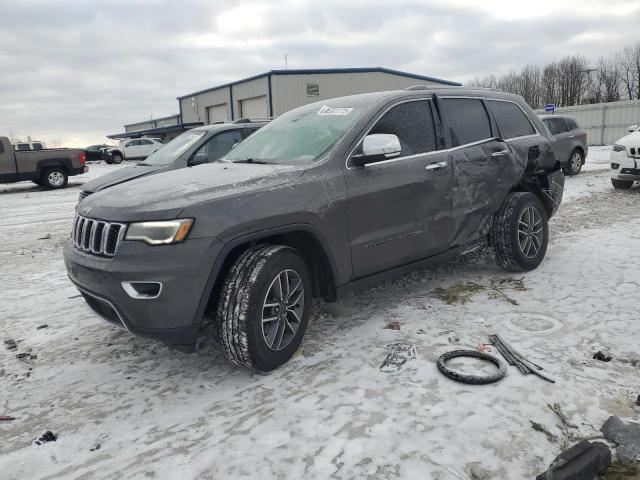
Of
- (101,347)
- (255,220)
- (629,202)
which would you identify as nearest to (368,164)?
(255,220)

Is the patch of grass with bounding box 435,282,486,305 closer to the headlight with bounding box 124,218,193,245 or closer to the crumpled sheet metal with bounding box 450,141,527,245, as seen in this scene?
the crumpled sheet metal with bounding box 450,141,527,245

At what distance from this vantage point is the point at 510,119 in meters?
5.20

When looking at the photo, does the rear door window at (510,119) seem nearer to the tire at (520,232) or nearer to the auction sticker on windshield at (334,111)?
the tire at (520,232)

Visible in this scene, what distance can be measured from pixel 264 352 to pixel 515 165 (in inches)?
130

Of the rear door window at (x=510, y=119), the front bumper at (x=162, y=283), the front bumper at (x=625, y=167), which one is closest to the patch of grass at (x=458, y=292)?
the rear door window at (x=510, y=119)

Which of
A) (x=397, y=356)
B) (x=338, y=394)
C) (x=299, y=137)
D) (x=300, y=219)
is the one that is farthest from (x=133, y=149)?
(x=338, y=394)

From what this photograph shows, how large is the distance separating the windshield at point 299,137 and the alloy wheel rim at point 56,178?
14634mm

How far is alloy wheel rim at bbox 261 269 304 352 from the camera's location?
3189 millimetres

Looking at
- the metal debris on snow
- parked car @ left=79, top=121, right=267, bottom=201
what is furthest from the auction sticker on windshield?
parked car @ left=79, top=121, right=267, bottom=201

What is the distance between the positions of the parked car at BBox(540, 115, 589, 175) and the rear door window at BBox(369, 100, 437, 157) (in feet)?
32.2

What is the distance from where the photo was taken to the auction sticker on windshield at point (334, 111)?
402 cm

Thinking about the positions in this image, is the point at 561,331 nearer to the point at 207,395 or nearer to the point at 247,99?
the point at 207,395

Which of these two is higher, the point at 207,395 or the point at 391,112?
the point at 391,112

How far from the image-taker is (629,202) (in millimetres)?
9141
